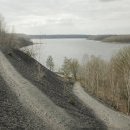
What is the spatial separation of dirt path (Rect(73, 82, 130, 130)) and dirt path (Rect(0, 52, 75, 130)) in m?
5.69

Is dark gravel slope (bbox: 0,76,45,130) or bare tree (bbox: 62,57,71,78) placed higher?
dark gravel slope (bbox: 0,76,45,130)

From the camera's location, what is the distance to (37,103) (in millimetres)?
32312

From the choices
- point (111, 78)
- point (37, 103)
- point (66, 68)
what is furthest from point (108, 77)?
point (37, 103)

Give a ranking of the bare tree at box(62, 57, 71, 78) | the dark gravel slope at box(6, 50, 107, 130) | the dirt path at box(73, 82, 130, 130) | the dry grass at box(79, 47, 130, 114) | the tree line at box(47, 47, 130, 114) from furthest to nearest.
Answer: the bare tree at box(62, 57, 71, 78) < the dry grass at box(79, 47, 130, 114) < the tree line at box(47, 47, 130, 114) < the dirt path at box(73, 82, 130, 130) < the dark gravel slope at box(6, 50, 107, 130)

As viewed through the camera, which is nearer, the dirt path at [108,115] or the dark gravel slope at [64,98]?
the dark gravel slope at [64,98]

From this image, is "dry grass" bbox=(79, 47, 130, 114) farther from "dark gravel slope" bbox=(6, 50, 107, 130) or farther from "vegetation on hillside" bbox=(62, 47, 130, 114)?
"dark gravel slope" bbox=(6, 50, 107, 130)

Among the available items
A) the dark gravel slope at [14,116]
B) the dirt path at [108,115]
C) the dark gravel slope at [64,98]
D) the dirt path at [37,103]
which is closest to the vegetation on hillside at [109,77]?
the dirt path at [108,115]

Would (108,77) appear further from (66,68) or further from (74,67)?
(74,67)

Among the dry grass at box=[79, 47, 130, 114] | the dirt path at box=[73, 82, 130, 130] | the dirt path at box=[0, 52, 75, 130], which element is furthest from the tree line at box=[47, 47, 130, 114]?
the dirt path at box=[0, 52, 75, 130]

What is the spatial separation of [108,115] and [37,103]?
9.25 m

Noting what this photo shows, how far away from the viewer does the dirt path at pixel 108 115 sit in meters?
33.7

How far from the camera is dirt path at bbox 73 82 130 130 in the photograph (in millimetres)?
33662

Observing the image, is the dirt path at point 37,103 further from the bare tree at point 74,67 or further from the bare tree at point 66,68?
the bare tree at point 74,67

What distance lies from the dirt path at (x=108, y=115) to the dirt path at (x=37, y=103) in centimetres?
569
